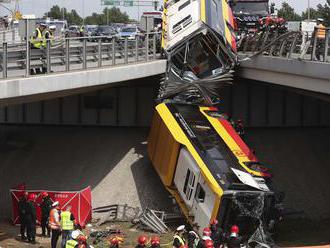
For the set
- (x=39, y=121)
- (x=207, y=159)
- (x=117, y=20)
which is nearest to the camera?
(x=207, y=159)

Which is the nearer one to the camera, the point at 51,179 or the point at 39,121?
the point at 51,179

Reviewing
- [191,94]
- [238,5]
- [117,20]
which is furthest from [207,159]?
[117,20]

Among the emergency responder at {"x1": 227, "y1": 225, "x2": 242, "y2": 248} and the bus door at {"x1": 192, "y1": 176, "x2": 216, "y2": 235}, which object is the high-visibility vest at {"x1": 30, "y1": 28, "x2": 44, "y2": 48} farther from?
the emergency responder at {"x1": 227, "y1": 225, "x2": 242, "y2": 248}

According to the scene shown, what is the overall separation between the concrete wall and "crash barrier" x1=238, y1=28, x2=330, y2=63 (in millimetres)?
3814

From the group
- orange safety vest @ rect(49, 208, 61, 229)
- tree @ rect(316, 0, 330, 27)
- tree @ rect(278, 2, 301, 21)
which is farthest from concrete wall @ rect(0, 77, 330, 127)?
tree @ rect(278, 2, 301, 21)

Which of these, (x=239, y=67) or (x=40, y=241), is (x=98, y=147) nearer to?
(x=239, y=67)

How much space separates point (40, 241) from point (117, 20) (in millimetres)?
78718

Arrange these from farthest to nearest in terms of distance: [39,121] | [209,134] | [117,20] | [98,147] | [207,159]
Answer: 1. [117,20]
2. [39,121]
3. [98,147]
4. [209,134]
5. [207,159]

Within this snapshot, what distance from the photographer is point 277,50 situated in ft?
72.5

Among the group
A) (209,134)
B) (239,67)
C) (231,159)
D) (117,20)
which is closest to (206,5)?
(239,67)

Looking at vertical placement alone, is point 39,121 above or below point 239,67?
below

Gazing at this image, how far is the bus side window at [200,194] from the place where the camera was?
18.2 meters

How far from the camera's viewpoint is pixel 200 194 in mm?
18406

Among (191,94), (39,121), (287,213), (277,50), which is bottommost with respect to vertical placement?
(287,213)
